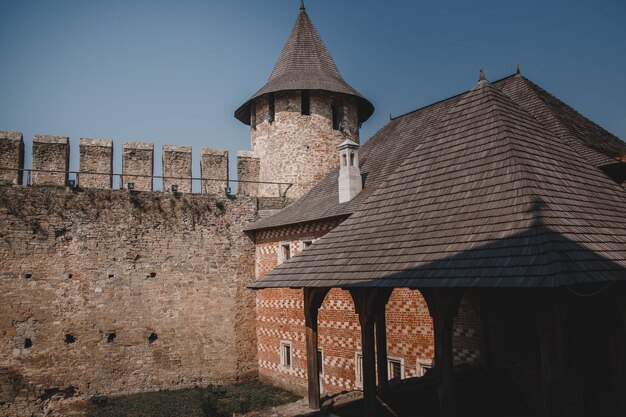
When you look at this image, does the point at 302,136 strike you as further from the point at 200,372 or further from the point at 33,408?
the point at 33,408

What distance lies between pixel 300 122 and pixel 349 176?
5.12 m

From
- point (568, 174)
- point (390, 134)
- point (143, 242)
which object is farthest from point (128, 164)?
point (568, 174)

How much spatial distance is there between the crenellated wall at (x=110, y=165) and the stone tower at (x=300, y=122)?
83 centimetres

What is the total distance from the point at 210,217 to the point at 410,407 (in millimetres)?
10247

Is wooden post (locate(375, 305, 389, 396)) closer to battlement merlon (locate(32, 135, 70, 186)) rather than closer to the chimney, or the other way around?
the chimney

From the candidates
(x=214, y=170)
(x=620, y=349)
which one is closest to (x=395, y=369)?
(x=620, y=349)

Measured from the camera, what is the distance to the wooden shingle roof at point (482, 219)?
604 centimetres

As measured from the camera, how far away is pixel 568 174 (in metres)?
7.97

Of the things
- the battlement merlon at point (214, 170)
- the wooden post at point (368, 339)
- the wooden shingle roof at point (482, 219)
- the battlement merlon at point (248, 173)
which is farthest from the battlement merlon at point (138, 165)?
the wooden post at point (368, 339)

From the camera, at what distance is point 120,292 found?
1532 centimetres

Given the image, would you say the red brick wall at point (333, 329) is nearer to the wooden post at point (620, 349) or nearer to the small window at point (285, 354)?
the small window at point (285, 354)

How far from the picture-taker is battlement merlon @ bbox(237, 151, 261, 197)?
17.7m

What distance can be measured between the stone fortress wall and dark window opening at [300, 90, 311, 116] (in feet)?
11.4

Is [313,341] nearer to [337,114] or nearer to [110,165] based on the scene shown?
[110,165]
